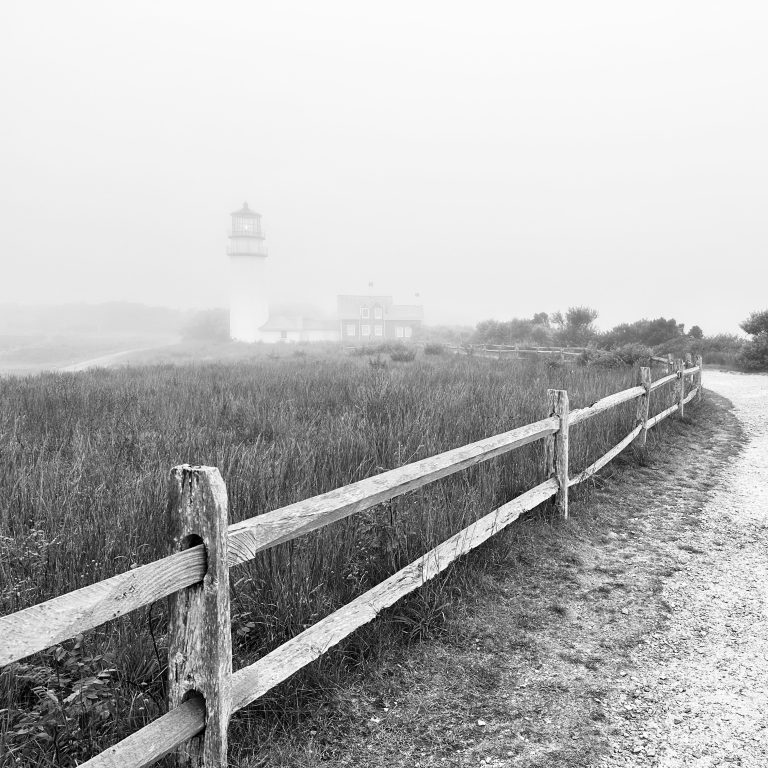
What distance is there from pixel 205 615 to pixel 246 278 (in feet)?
212

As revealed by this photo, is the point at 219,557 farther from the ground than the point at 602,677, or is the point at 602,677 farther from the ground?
the point at 219,557

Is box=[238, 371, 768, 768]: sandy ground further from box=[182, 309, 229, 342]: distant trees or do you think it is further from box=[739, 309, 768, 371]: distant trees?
box=[182, 309, 229, 342]: distant trees

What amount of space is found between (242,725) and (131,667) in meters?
0.60

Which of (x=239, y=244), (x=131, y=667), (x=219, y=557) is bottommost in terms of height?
(x=131, y=667)

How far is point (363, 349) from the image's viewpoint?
32969 mm

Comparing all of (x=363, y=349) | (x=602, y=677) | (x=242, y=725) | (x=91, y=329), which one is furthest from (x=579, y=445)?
(x=91, y=329)

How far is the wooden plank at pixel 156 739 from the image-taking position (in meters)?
1.67

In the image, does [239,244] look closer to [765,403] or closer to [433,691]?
[765,403]

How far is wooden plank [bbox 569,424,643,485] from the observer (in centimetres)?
619

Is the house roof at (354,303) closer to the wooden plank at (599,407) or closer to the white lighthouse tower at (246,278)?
the white lighthouse tower at (246,278)

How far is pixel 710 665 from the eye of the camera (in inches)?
135

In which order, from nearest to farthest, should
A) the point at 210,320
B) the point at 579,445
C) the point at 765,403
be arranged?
the point at 579,445
the point at 765,403
the point at 210,320

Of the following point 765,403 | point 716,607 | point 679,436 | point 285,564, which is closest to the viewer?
point 285,564

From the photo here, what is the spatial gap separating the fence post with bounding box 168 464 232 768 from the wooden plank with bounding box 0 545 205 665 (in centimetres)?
7
